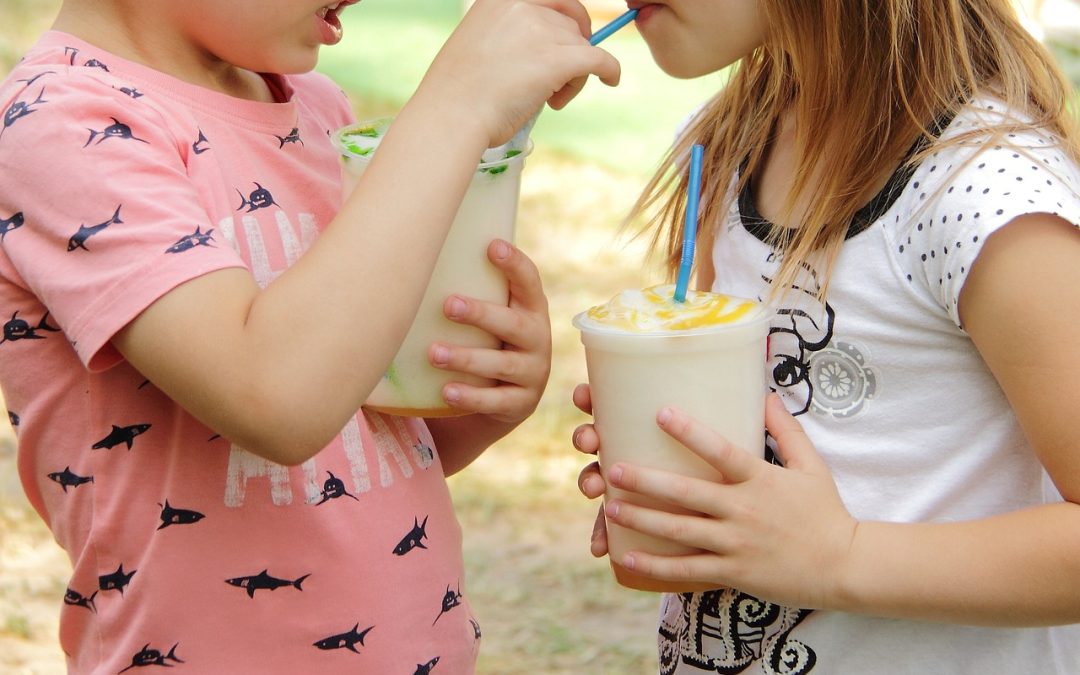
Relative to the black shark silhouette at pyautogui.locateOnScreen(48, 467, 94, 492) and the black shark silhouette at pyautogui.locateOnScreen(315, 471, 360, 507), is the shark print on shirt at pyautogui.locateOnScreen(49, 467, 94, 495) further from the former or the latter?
the black shark silhouette at pyautogui.locateOnScreen(315, 471, 360, 507)

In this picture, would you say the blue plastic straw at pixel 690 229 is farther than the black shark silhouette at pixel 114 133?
Yes

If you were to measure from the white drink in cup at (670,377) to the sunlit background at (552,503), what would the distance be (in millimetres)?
385

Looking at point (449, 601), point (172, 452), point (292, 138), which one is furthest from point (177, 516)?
point (292, 138)

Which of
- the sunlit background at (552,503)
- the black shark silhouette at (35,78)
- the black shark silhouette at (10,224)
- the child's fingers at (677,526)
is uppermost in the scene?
the black shark silhouette at (35,78)

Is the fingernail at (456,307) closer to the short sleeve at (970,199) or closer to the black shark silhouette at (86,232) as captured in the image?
the black shark silhouette at (86,232)

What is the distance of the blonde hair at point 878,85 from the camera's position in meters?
1.21

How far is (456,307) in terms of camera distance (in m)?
1.14

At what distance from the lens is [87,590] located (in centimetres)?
117

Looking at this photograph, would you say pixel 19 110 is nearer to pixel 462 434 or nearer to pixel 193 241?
pixel 193 241

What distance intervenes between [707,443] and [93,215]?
0.54 m

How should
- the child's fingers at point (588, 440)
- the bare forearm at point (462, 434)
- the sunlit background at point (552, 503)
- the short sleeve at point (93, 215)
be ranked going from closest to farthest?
the short sleeve at point (93, 215) → the child's fingers at point (588, 440) → the bare forearm at point (462, 434) → the sunlit background at point (552, 503)

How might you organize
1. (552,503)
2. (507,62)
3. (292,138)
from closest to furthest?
1. (507,62)
2. (292,138)
3. (552,503)

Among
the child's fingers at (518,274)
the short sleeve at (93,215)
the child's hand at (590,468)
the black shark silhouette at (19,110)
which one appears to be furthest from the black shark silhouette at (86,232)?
the child's hand at (590,468)

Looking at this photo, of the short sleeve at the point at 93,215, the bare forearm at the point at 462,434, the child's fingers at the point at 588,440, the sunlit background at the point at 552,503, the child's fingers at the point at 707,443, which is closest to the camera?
the short sleeve at the point at 93,215
